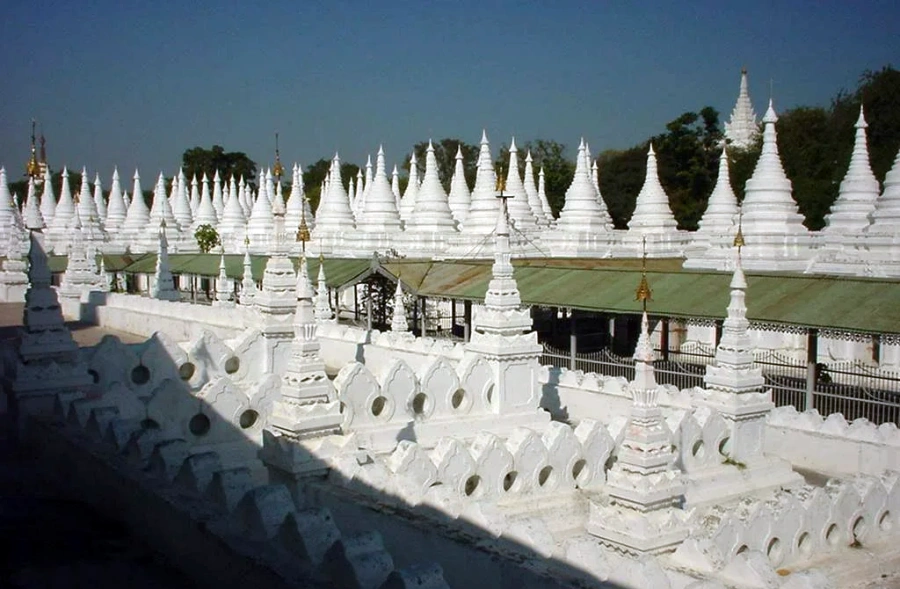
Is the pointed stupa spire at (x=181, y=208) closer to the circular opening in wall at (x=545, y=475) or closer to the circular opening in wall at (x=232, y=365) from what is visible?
the circular opening in wall at (x=232, y=365)

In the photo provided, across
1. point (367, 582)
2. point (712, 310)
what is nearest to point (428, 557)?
point (367, 582)

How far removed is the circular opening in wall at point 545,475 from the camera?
11.6m

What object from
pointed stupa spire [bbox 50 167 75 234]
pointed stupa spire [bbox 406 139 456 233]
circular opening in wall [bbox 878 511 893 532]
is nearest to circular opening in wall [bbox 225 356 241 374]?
circular opening in wall [bbox 878 511 893 532]

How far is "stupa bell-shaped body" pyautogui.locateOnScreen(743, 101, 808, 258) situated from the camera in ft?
84.3

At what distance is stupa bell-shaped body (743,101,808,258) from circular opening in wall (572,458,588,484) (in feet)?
50.6

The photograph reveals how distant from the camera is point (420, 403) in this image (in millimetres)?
14000

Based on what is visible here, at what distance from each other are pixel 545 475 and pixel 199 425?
15.1ft

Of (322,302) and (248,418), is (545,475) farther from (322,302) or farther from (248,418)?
Answer: (322,302)

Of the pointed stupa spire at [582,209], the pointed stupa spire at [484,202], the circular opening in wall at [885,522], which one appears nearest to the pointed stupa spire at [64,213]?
the pointed stupa spire at [484,202]

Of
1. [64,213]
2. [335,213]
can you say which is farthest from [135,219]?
[335,213]

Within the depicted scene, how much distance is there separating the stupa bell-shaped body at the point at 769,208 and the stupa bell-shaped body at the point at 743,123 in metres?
45.6

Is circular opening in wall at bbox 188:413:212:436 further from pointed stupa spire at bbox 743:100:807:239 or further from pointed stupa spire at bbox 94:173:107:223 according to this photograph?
pointed stupa spire at bbox 94:173:107:223

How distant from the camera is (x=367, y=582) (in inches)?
250

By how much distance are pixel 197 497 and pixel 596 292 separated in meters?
13.3
